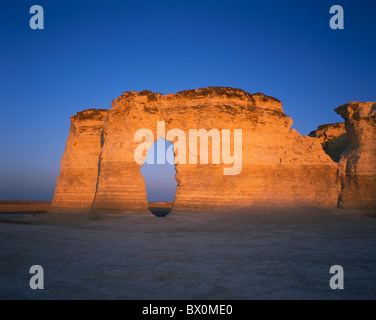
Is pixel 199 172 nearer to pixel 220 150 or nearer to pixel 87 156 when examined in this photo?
pixel 220 150

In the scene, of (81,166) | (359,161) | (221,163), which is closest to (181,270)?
(221,163)

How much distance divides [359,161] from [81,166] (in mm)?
17394

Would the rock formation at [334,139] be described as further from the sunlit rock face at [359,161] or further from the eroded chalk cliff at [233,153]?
the sunlit rock face at [359,161]

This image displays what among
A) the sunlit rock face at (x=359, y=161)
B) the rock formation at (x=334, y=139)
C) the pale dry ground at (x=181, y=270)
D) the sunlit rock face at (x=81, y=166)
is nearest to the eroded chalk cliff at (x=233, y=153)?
the sunlit rock face at (x=359, y=161)

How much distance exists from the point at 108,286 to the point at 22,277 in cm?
127

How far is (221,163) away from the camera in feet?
54.5

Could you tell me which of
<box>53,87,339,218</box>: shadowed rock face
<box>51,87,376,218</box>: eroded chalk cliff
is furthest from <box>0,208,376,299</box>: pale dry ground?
<box>51,87,376,218</box>: eroded chalk cliff

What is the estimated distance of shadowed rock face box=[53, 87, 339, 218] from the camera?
1625 centimetres

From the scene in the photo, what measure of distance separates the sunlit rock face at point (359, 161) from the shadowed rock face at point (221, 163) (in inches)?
24.5

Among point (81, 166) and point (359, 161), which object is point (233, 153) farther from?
point (81, 166)

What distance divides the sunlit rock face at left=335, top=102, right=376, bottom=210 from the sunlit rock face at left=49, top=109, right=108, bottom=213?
15.4 metres

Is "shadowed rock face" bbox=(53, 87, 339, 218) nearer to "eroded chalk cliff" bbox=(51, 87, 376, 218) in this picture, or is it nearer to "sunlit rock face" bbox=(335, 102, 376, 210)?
"eroded chalk cliff" bbox=(51, 87, 376, 218)
